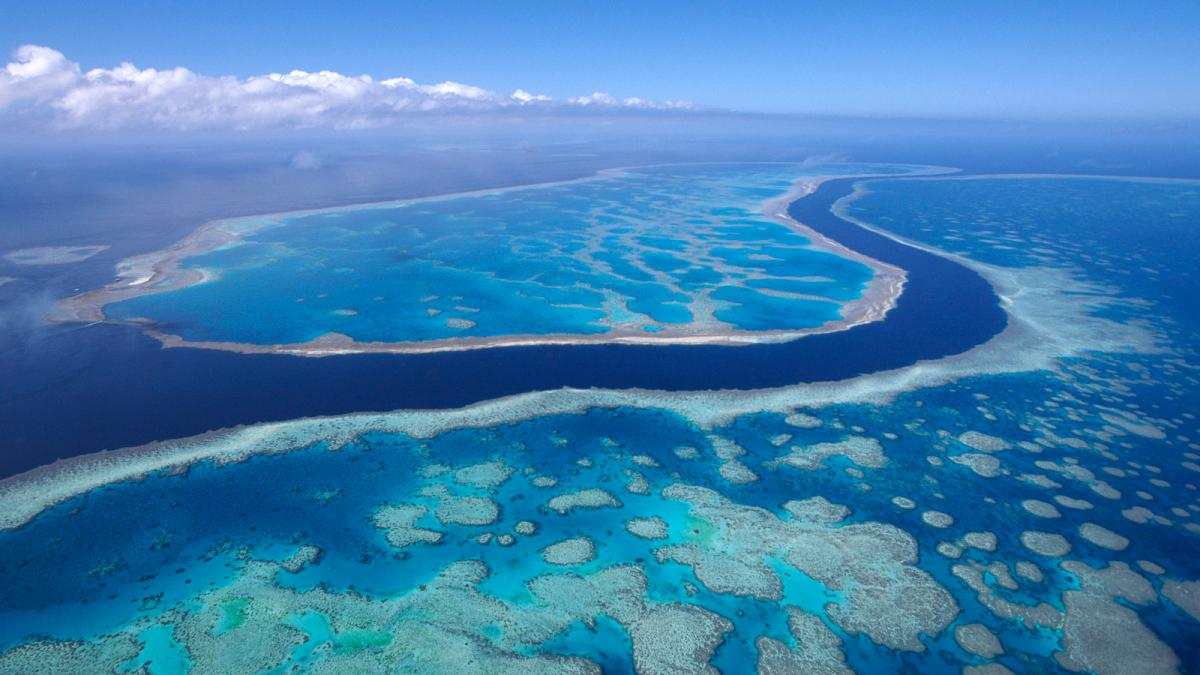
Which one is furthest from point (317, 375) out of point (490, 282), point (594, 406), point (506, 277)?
point (506, 277)

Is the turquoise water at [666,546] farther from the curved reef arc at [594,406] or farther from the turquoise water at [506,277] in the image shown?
the turquoise water at [506,277]

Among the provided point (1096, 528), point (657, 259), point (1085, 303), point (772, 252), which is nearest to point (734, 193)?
point (772, 252)

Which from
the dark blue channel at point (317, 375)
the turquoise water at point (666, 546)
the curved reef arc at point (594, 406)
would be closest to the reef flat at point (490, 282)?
the dark blue channel at point (317, 375)

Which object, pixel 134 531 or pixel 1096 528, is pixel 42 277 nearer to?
pixel 134 531

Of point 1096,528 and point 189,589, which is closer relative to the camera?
point 189,589

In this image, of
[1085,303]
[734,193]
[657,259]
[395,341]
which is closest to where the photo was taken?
[395,341]

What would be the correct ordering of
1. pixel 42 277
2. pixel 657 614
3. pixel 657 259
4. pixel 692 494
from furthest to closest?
1. pixel 657 259
2. pixel 42 277
3. pixel 692 494
4. pixel 657 614

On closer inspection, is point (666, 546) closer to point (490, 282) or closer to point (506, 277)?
point (490, 282)
